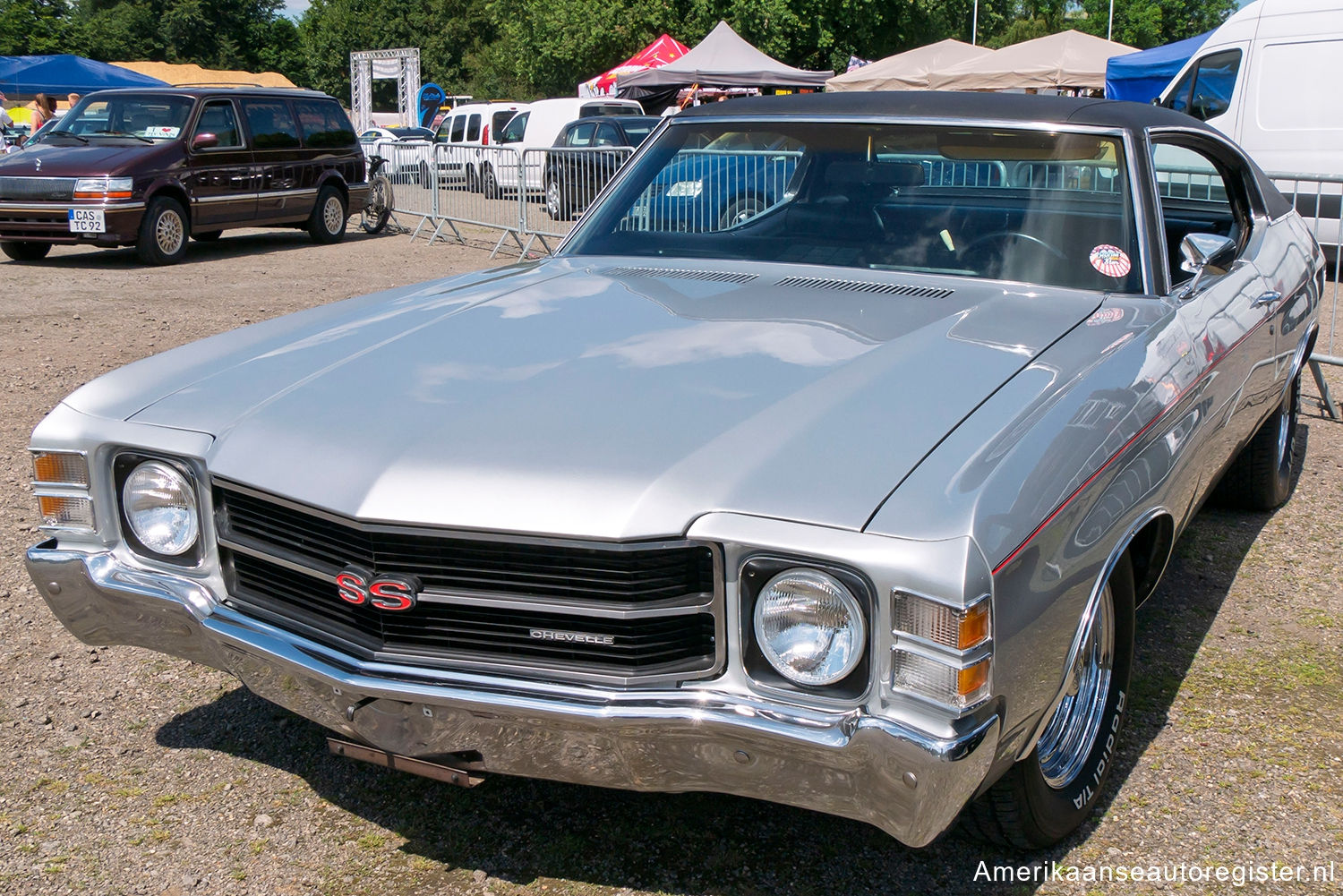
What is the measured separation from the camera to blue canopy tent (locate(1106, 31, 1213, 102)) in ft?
57.3

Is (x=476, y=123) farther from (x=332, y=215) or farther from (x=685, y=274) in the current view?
(x=685, y=274)

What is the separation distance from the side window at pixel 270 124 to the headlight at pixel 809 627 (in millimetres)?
12639

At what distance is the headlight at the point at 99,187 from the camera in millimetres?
11609

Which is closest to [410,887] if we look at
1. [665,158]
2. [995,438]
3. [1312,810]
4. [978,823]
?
[978,823]

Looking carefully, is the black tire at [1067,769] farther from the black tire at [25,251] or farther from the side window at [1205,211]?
the black tire at [25,251]

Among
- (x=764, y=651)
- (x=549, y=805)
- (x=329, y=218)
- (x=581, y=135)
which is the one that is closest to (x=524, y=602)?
(x=764, y=651)

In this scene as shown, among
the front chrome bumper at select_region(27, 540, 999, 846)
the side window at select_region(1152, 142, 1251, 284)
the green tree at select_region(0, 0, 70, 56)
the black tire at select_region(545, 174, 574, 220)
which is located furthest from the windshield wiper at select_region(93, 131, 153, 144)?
the green tree at select_region(0, 0, 70, 56)

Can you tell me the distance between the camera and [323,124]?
14156 millimetres

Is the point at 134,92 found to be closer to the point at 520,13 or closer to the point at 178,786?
the point at 178,786

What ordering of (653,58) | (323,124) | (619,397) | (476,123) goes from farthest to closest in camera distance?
(653,58) → (476,123) → (323,124) → (619,397)

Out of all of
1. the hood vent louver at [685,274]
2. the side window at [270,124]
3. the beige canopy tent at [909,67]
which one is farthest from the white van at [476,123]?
the hood vent louver at [685,274]

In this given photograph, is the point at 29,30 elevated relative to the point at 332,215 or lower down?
elevated

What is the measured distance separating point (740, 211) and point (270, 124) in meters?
11.0

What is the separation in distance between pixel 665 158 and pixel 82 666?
237 centimetres
